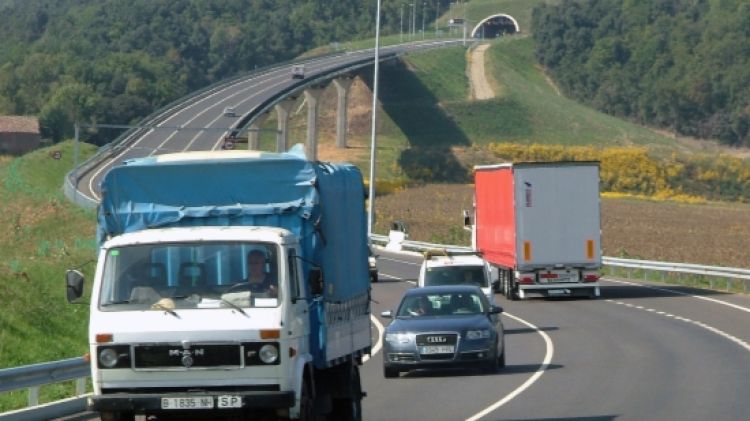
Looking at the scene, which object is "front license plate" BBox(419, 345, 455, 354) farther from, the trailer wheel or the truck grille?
the truck grille

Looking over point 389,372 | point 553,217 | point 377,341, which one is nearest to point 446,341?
point 389,372

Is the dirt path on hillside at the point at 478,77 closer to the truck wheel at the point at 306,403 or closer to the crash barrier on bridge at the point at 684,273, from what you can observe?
the crash barrier on bridge at the point at 684,273

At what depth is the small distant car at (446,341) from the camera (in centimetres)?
2425

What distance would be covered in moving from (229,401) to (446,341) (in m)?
11.0

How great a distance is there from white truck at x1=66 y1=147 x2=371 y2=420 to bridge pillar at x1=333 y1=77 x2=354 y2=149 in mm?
105534

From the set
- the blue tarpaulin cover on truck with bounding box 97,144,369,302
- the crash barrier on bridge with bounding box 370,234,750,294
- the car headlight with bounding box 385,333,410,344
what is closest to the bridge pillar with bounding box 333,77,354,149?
the crash barrier on bridge with bounding box 370,234,750,294

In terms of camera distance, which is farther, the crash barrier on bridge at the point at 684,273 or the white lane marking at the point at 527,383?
the crash barrier on bridge at the point at 684,273

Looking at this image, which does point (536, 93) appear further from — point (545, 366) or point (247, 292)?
point (247, 292)

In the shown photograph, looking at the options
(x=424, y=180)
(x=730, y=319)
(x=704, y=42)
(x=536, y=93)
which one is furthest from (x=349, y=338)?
(x=704, y=42)

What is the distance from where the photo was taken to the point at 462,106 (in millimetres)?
144000

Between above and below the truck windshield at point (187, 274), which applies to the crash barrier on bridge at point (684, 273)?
below

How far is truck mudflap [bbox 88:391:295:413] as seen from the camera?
13.6 metres

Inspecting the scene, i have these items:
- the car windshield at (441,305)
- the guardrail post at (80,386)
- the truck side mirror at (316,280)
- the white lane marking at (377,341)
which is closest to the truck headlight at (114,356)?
the truck side mirror at (316,280)

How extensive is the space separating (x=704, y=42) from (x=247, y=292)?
16967 centimetres
